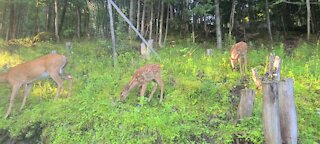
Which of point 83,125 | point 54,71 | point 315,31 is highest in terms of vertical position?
point 315,31

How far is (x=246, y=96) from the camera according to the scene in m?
5.58

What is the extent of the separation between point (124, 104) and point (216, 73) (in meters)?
2.52

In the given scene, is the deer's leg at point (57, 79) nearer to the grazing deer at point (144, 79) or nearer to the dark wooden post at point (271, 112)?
the grazing deer at point (144, 79)

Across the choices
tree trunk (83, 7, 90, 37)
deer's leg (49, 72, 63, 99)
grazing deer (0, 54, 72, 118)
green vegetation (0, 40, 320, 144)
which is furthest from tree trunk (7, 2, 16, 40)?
deer's leg (49, 72, 63, 99)

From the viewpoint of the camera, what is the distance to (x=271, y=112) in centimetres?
489

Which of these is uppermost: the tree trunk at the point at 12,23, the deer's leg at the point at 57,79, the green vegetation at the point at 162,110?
the tree trunk at the point at 12,23

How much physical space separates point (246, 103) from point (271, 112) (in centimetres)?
77

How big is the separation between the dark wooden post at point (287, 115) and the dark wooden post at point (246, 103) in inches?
23.7

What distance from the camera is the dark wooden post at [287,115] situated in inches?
196

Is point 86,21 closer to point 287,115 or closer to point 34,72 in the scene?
point 34,72

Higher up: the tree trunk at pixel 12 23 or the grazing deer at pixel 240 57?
the tree trunk at pixel 12 23

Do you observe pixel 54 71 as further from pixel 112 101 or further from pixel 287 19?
pixel 287 19

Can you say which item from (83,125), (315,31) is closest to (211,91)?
(83,125)

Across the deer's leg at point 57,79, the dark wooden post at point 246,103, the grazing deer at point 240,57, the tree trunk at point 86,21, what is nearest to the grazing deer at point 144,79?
the deer's leg at point 57,79
